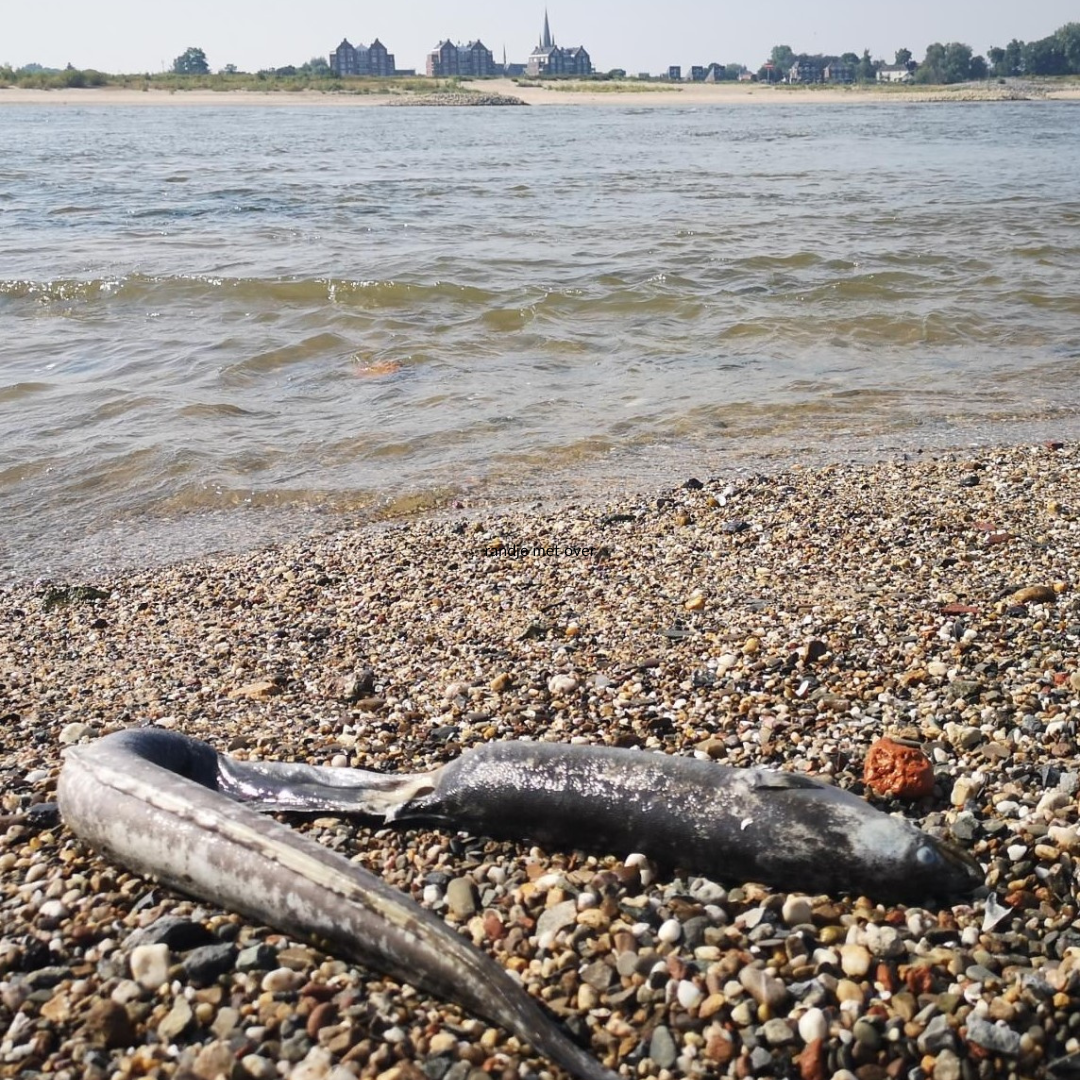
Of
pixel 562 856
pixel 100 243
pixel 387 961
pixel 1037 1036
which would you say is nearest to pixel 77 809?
pixel 387 961

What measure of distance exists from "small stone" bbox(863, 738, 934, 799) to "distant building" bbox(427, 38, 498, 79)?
6656 inches

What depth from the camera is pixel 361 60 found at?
15050cm

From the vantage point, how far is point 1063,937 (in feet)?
9.45

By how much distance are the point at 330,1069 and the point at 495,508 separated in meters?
4.95

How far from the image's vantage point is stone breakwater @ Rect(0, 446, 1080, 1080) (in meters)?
2.66

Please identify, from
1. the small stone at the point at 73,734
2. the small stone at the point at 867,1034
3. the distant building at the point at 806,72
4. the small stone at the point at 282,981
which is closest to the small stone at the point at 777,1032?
A: the small stone at the point at 867,1034

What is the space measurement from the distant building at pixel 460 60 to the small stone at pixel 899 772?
555 feet

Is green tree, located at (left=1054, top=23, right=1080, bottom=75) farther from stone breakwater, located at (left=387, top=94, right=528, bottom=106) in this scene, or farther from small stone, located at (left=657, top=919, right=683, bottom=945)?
small stone, located at (left=657, top=919, right=683, bottom=945)

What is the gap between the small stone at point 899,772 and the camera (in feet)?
11.4

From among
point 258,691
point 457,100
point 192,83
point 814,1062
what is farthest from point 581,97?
point 814,1062

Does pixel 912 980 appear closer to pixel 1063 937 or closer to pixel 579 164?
pixel 1063 937

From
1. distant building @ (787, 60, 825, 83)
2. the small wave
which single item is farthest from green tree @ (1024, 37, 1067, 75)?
the small wave

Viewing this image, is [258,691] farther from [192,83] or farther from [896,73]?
[896,73]

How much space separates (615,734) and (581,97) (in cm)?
9192
